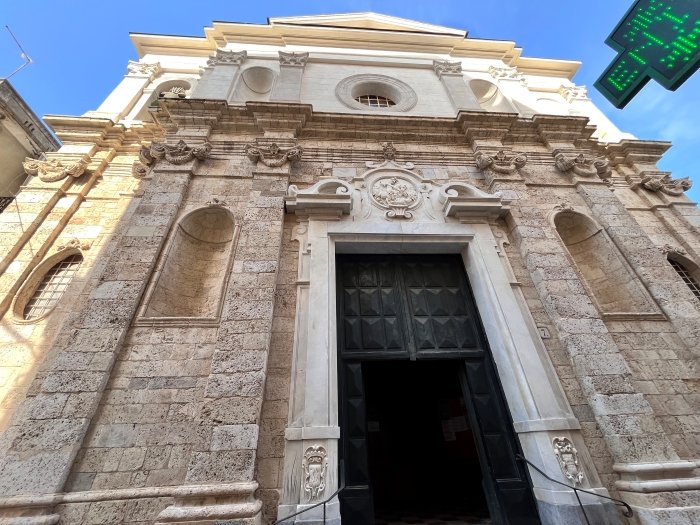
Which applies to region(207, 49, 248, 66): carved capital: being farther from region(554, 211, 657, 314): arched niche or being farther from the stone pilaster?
region(554, 211, 657, 314): arched niche

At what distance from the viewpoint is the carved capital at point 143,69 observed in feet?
33.4

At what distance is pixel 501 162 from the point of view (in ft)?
21.5

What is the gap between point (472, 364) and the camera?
4.80m

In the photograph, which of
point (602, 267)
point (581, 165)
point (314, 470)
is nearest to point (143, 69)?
point (314, 470)

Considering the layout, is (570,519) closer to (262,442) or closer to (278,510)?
(278,510)

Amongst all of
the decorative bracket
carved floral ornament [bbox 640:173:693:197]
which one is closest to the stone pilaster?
the decorative bracket

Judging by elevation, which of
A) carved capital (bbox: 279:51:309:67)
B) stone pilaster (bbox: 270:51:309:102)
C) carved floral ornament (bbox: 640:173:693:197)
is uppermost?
carved capital (bbox: 279:51:309:67)

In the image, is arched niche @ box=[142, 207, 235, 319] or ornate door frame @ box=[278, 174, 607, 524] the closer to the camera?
ornate door frame @ box=[278, 174, 607, 524]

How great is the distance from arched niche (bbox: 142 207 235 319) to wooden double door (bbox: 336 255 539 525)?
214 cm

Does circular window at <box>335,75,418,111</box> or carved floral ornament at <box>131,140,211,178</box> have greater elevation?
circular window at <box>335,75,418,111</box>

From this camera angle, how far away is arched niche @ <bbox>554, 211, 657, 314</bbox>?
17.6ft

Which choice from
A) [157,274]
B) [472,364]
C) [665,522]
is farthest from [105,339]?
[665,522]

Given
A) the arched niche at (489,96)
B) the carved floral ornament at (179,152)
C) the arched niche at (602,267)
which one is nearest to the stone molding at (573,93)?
the arched niche at (489,96)

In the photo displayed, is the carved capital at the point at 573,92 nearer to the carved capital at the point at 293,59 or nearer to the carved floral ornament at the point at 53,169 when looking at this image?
Answer: the carved capital at the point at 293,59
